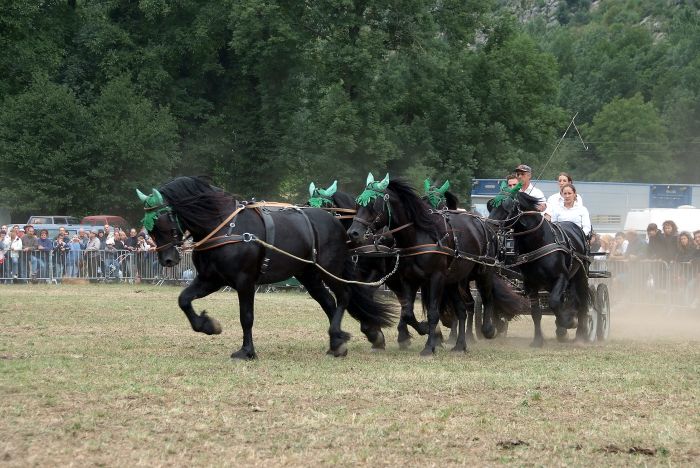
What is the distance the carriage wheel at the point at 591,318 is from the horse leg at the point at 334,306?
4510 millimetres

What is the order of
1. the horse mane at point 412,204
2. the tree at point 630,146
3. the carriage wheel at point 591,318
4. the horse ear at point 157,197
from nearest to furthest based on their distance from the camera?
the horse ear at point 157,197 < the horse mane at point 412,204 < the carriage wheel at point 591,318 < the tree at point 630,146

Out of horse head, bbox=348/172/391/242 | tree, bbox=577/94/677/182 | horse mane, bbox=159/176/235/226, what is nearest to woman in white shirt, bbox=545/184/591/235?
horse head, bbox=348/172/391/242

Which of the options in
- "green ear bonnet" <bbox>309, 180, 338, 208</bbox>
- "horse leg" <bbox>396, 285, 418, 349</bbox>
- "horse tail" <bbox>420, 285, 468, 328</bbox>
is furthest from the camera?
"green ear bonnet" <bbox>309, 180, 338, 208</bbox>

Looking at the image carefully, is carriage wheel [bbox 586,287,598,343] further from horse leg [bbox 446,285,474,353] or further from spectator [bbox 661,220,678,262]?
spectator [bbox 661,220,678,262]

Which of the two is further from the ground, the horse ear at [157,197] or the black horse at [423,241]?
the horse ear at [157,197]

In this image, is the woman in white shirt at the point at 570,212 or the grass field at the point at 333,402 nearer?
the grass field at the point at 333,402

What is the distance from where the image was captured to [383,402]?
10.2 metres

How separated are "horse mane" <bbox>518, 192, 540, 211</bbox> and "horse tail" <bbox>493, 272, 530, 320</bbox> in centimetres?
107

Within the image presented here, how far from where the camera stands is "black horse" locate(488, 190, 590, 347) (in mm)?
16312

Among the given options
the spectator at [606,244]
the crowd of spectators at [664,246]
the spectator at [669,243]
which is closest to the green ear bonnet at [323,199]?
the crowd of spectators at [664,246]

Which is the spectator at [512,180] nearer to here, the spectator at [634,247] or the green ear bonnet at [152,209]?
the green ear bonnet at [152,209]

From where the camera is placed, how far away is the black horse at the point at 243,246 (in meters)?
13.6

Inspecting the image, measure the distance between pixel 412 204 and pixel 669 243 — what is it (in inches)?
480

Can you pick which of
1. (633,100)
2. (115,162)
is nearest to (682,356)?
(115,162)
